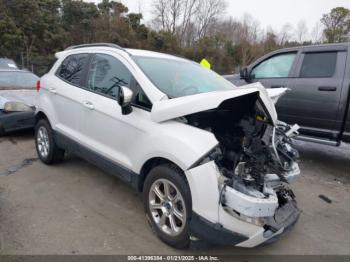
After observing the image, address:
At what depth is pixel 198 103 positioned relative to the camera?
7.97ft

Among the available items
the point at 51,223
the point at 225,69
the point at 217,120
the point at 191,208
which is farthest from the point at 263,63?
the point at 225,69

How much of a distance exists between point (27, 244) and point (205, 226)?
166 cm

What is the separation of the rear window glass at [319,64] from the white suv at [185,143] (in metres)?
1.78

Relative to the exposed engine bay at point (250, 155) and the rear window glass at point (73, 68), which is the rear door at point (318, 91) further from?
the rear window glass at point (73, 68)

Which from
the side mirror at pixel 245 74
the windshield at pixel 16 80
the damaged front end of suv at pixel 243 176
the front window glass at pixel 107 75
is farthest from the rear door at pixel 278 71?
the windshield at pixel 16 80

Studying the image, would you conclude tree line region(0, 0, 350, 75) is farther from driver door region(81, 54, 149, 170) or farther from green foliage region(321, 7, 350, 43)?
driver door region(81, 54, 149, 170)

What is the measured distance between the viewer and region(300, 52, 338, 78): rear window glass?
4769mm

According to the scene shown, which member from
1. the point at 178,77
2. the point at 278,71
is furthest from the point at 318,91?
the point at 178,77

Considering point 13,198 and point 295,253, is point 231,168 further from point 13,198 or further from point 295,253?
point 13,198

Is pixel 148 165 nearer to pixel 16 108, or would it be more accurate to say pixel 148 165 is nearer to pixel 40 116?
pixel 40 116

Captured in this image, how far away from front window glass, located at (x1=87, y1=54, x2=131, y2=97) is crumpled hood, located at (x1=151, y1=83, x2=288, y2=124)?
2.17 feet

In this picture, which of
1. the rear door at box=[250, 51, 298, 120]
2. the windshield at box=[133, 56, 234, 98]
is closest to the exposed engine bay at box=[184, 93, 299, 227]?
the windshield at box=[133, 56, 234, 98]

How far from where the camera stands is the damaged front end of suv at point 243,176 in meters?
2.22

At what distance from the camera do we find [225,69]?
29531 mm
